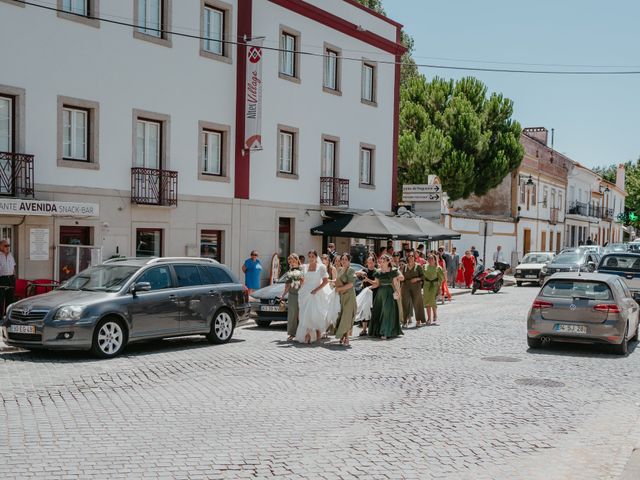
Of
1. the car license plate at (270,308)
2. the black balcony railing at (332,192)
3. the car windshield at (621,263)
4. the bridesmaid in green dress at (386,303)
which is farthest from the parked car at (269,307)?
the car windshield at (621,263)

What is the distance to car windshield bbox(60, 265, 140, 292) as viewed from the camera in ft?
42.1

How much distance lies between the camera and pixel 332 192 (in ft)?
89.3

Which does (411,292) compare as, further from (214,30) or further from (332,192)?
(214,30)

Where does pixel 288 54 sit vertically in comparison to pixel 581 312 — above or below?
above

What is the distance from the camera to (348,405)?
8977 mm

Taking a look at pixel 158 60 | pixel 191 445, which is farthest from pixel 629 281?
pixel 191 445

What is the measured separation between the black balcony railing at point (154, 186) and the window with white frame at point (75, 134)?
144 centimetres

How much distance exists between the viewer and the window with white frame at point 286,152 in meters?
25.3

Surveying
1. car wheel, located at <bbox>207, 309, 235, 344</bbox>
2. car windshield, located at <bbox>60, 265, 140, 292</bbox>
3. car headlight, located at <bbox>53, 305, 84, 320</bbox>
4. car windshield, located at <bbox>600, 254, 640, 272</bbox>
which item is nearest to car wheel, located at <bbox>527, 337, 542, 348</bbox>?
car wheel, located at <bbox>207, 309, 235, 344</bbox>

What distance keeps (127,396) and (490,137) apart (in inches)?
1358

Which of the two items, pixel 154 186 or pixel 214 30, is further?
pixel 214 30

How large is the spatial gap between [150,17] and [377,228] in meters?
9.98

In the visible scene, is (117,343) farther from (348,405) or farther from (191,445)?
(191,445)

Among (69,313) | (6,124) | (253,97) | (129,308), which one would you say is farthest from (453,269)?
(69,313)
